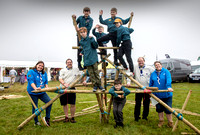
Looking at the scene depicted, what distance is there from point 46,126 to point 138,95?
314cm

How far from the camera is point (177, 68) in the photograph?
1616cm

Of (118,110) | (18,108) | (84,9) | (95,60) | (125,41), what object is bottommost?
(18,108)

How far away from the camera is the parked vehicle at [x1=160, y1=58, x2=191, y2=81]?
15.9 meters

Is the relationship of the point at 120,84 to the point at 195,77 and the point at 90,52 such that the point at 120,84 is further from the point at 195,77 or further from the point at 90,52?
the point at 195,77

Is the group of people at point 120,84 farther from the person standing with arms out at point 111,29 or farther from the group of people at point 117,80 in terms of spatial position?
the person standing with arms out at point 111,29

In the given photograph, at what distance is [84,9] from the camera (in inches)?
178

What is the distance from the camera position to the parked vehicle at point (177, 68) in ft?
52.2

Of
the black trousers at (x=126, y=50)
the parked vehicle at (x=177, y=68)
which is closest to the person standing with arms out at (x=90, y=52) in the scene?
the black trousers at (x=126, y=50)

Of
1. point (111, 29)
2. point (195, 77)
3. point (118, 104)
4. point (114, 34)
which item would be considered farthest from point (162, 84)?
point (195, 77)

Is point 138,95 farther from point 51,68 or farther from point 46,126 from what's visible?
point 51,68

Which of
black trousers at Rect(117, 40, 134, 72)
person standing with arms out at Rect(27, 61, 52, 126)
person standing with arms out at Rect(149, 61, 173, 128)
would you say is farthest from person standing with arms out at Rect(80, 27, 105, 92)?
person standing with arms out at Rect(149, 61, 173, 128)

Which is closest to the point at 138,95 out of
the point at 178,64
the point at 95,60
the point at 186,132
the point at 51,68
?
the point at 186,132

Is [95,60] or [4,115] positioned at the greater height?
[95,60]

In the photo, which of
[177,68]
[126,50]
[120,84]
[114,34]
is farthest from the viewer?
[177,68]
